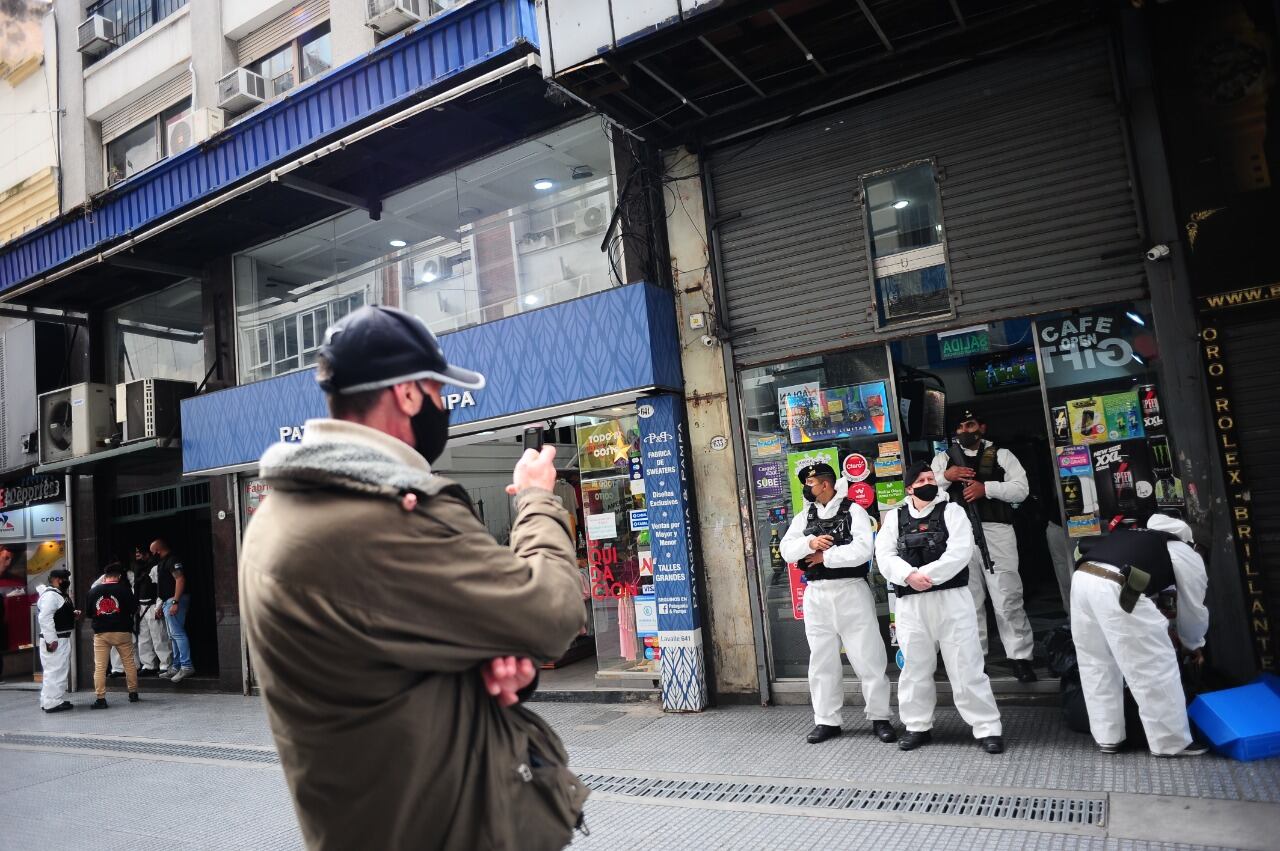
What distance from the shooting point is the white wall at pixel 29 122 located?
15.0 metres

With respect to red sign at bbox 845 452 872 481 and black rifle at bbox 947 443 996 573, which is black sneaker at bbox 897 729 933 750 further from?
red sign at bbox 845 452 872 481

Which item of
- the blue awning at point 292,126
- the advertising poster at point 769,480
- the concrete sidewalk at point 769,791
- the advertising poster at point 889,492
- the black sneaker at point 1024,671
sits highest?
the blue awning at point 292,126

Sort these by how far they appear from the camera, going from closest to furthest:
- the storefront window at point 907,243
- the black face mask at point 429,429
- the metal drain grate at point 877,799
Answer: the black face mask at point 429,429 < the metal drain grate at point 877,799 < the storefront window at point 907,243

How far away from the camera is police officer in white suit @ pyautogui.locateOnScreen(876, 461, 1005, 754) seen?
582 centimetres

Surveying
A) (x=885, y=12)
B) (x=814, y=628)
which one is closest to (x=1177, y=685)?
(x=814, y=628)

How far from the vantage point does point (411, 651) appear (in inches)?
63.7

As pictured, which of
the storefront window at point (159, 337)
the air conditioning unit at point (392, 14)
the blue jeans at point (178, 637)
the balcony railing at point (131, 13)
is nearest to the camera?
the air conditioning unit at point (392, 14)

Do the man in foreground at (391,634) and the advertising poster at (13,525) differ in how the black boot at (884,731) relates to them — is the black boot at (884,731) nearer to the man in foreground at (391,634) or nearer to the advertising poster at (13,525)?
the man in foreground at (391,634)

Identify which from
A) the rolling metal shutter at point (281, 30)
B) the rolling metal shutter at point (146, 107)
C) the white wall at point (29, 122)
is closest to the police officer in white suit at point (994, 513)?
the rolling metal shutter at point (281, 30)

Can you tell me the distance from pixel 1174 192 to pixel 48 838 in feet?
30.9

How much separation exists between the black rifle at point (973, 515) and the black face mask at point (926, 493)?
0.73 meters

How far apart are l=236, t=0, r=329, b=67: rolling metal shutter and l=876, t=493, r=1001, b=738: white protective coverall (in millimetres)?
10548

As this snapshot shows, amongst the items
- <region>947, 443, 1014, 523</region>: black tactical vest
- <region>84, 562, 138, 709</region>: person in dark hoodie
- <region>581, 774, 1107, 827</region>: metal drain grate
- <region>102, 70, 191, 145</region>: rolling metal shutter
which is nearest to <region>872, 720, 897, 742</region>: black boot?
<region>581, 774, 1107, 827</region>: metal drain grate

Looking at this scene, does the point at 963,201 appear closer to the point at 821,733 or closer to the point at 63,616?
the point at 821,733
